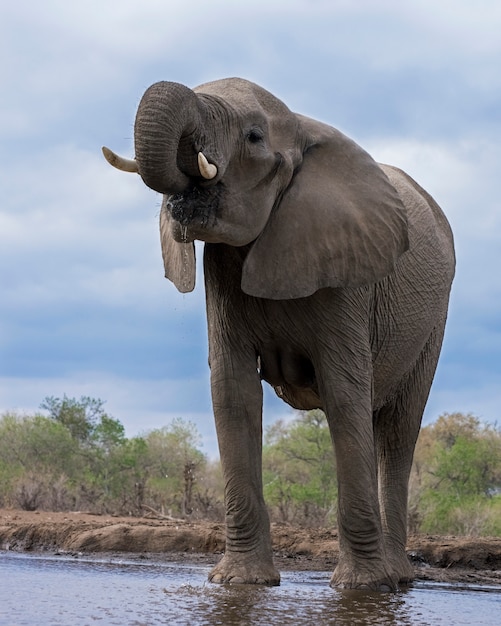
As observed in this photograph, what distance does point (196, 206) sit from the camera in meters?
5.43

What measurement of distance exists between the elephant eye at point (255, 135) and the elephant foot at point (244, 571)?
2041 millimetres

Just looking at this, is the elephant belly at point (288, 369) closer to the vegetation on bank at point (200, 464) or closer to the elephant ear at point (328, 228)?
the elephant ear at point (328, 228)

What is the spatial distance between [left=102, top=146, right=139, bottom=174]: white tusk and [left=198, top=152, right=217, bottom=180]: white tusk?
1.34 feet

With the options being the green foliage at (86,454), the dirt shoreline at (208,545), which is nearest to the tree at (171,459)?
the green foliage at (86,454)

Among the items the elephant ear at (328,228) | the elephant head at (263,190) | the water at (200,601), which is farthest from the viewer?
the elephant ear at (328,228)

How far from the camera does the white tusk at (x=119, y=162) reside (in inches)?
217

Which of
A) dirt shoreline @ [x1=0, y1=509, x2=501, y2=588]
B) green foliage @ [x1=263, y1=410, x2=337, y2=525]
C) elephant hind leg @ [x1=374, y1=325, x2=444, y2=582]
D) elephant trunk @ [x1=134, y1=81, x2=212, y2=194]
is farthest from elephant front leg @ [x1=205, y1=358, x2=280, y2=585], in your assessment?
green foliage @ [x1=263, y1=410, x2=337, y2=525]

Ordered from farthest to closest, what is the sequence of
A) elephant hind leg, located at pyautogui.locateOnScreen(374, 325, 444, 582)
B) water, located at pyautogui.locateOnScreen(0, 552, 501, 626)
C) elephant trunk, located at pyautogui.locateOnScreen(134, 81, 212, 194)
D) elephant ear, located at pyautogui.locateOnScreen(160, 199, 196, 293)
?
elephant hind leg, located at pyautogui.locateOnScreen(374, 325, 444, 582) → elephant ear, located at pyautogui.locateOnScreen(160, 199, 196, 293) → elephant trunk, located at pyautogui.locateOnScreen(134, 81, 212, 194) → water, located at pyautogui.locateOnScreen(0, 552, 501, 626)

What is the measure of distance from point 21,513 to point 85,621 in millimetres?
6581

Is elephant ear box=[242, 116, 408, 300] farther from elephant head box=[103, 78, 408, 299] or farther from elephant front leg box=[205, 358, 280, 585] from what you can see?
elephant front leg box=[205, 358, 280, 585]

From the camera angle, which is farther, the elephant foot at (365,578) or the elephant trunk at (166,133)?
the elephant foot at (365,578)

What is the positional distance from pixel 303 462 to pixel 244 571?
18.1 meters

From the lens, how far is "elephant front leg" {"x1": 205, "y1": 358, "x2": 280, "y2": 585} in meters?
6.14

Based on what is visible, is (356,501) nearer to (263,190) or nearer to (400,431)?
(263,190)
